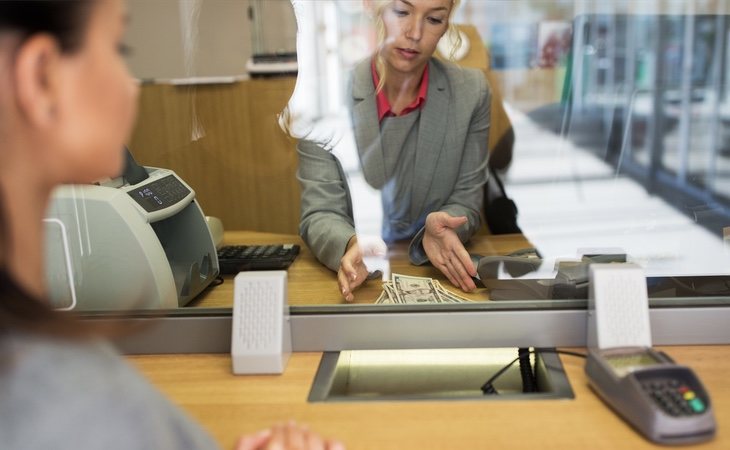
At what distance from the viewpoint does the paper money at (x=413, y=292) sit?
1.13 m

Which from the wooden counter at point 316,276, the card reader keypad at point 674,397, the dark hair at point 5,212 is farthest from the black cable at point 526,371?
the dark hair at point 5,212

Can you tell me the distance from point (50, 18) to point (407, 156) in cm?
75

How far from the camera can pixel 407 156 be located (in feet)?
4.01

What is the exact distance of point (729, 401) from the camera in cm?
Answer: 90

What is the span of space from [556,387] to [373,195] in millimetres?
458

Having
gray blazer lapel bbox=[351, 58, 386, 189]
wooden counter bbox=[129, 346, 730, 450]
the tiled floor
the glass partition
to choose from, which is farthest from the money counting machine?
the tiled floor

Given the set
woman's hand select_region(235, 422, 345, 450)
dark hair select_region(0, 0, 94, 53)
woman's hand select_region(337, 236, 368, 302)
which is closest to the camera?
dark hair select_region(0, 0, 94, 53)

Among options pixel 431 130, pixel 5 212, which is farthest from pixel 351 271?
pixel 5 212

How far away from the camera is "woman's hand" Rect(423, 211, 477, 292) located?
47.0 inches

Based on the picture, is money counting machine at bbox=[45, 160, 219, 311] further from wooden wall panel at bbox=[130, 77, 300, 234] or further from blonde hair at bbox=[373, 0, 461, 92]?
blonde hair at bbox=[373, 0, 461, 92]

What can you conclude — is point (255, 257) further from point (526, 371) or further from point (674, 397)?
point (674, 397)

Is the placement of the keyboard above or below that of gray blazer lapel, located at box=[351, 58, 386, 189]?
below

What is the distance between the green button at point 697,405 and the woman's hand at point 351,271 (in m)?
0.53

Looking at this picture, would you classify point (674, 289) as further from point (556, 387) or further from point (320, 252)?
point (320, 252)
